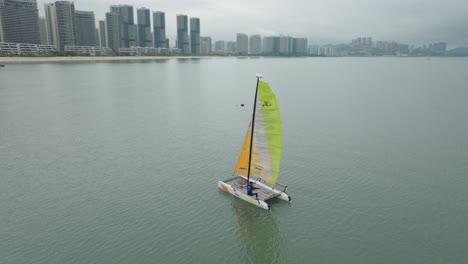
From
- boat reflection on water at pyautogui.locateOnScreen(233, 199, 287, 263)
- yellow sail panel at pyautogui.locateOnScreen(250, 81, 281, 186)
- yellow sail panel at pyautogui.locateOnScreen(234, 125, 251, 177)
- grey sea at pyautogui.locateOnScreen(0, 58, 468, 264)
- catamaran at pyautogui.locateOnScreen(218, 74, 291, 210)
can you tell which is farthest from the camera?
yellow sail panel at pyautogui.locateOnScreen(234, 125, 251, 177)

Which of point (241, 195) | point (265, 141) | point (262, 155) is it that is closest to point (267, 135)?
point (265, 141)

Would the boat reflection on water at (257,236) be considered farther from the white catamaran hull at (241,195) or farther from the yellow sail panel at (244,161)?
the yellow sail panel at (244,161)

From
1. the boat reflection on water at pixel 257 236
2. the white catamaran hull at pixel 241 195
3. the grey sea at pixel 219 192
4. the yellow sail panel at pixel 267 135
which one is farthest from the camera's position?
the white catamaran hull at pixel 241 195

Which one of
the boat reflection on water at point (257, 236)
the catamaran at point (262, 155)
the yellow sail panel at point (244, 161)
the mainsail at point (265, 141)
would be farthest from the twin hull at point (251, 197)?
the yellow sail panel at point (244, 161)

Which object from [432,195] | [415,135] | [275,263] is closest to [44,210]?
[275,263]

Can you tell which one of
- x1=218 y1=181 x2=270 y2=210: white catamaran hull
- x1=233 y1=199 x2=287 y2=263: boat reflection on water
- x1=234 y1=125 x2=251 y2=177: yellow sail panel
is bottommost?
x1=233 y1=199 x2=287 y2=263: boat reflection on water

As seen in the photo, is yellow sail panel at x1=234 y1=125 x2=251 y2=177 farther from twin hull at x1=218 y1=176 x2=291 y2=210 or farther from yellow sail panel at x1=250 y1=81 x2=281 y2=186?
twin hull at x1=218 y1=176 x2=291 y2=210

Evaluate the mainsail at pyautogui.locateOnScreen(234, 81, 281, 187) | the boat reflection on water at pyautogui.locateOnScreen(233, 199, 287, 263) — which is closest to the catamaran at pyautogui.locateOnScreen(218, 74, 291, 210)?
the mainsail at pyautogui.locateOnScreen(234, 81, 281, 187)
